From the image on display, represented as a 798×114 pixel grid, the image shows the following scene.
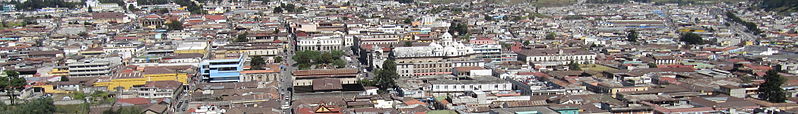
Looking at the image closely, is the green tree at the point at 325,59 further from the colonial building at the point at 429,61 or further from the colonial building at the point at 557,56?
the colonial building at the point at 557,56

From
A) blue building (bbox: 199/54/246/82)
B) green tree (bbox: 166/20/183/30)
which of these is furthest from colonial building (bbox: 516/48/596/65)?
green tree (bbox: 166/20/183/30)

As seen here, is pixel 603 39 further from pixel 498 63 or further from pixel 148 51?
pixel 148 51

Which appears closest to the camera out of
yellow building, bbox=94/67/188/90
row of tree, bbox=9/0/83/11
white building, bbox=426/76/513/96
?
white building, bbox=426/76/513/96

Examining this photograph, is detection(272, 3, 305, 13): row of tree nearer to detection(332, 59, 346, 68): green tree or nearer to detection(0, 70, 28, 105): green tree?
detection(332, 59, 346, 68): green tree

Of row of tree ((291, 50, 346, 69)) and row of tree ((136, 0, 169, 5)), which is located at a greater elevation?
row of tree ((136, 0, 169, 5))

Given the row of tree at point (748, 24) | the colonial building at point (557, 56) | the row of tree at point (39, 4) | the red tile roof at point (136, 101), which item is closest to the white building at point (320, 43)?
the colonial building at point (557, 56)

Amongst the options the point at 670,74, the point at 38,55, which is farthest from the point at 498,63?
the point at 38,55

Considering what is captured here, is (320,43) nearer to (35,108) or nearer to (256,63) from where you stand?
(256,63)
